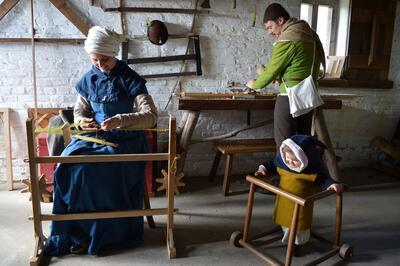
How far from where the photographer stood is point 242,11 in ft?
11.0

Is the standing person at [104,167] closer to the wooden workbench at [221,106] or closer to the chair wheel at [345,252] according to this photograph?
the wooden workbench at [221,106]

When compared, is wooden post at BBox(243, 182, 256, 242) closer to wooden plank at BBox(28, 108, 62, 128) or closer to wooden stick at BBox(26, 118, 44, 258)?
wooden stick at BBox(26, 118, 44, 258)

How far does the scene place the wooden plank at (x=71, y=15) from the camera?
9.55ft

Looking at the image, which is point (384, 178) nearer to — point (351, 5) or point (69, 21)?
point (351, 5)

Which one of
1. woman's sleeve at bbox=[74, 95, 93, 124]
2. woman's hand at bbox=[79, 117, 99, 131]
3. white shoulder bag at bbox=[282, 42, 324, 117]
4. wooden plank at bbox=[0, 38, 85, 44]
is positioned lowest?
woman's hand at bbox=[79, 117, 99, 131]

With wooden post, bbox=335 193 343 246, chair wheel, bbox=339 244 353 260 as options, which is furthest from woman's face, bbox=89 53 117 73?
chair wheel, bbox=339 244 353 260

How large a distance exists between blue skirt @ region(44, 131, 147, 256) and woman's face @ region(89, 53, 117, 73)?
0.38 metres

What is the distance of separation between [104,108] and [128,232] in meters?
0.76

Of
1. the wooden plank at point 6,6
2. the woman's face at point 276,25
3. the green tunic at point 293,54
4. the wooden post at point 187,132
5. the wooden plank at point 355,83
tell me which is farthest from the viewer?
the wooden plank at point 355,83

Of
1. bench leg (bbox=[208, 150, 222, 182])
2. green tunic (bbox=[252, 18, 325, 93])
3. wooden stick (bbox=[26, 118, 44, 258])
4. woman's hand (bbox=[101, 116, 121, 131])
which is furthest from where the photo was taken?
bench leg (bbox=[208, 150, 222, 182])

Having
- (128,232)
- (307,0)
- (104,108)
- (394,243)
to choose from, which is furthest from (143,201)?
(307,0)

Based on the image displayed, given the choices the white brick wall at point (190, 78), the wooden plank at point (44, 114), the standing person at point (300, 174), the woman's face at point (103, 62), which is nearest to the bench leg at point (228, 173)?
the white brick wall at point (190, 78)

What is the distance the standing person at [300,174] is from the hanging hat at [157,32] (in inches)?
64.1

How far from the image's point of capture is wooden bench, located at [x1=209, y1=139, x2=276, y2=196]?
10.0 ft
